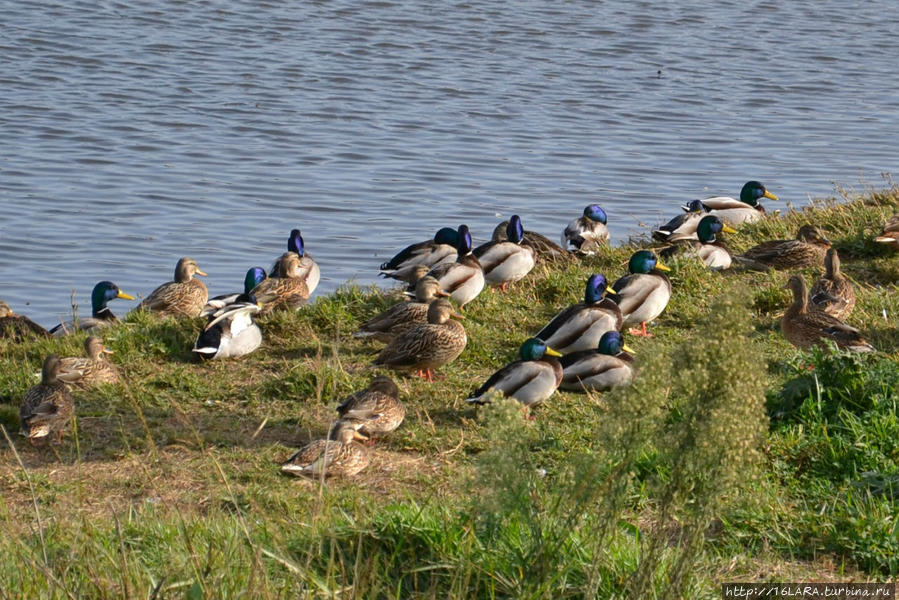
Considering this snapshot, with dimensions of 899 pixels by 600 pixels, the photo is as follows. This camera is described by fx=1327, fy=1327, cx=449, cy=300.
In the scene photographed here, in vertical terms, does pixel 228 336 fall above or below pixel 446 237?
above

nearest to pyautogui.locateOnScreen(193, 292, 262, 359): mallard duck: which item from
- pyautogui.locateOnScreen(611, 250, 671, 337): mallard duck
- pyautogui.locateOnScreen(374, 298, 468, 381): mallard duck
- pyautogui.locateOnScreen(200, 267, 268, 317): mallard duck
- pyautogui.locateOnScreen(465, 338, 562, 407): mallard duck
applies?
pyautogui.locateOnScreen(200, 267, 268, 317): mallard duck

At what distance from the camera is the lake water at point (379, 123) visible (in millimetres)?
14164

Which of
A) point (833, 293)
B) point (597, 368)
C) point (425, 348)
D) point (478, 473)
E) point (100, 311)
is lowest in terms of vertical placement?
point (100, 311)

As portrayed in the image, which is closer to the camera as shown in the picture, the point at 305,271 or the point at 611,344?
the point at 611,344

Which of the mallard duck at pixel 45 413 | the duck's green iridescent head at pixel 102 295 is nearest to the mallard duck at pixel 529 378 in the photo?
the mallard duck at pixel 45 413

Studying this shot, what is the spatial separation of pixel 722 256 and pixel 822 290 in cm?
165

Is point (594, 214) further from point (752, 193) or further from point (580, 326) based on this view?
point (580, 326)

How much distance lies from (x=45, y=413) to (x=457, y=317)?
3.03 m

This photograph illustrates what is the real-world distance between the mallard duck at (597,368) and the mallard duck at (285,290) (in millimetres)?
2536

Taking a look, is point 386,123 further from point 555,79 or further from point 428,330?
point 428,330

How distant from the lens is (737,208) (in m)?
13.5

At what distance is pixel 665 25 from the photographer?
27.1m

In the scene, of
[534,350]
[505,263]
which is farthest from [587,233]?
[534,350]

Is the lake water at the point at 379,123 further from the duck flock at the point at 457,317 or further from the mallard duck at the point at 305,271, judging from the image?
the duck flock at the point at 457,317
